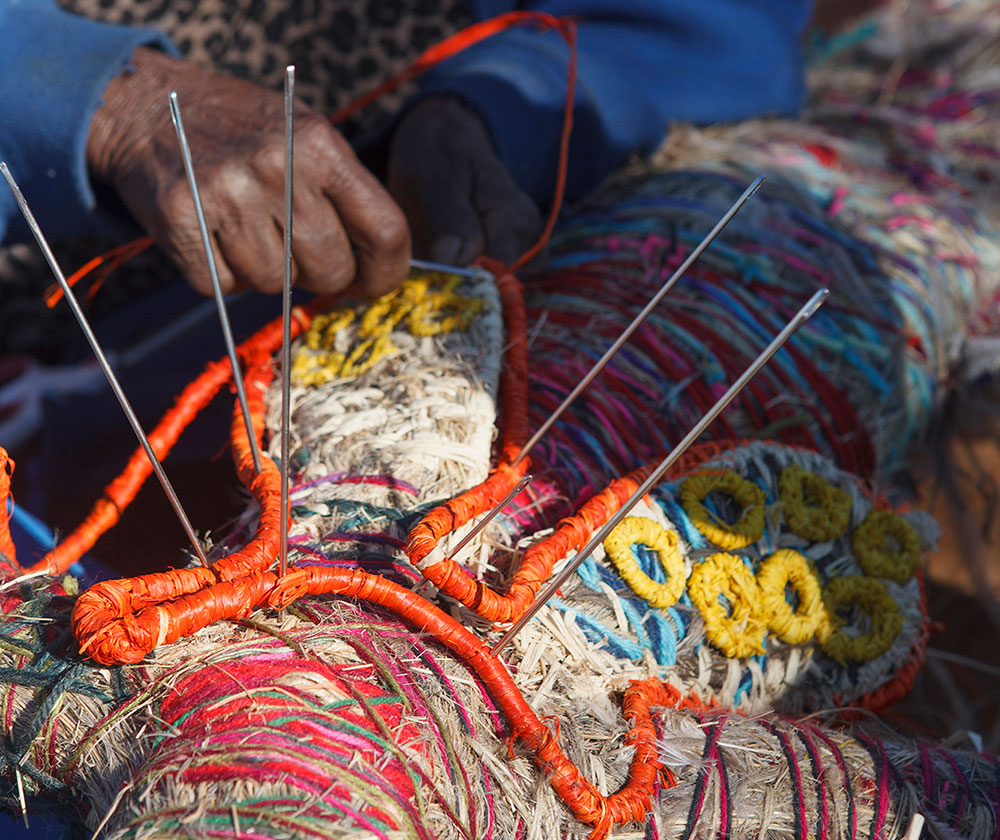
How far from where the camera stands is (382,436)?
0.87 m

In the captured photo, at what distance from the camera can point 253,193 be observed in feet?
3.32

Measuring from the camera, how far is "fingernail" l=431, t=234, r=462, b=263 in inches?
43.7

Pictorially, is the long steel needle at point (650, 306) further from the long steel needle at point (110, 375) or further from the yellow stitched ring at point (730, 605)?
the long steel needle at point (110, 375)

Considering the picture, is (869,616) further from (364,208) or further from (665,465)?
(364,208)

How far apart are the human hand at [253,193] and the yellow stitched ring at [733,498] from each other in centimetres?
45

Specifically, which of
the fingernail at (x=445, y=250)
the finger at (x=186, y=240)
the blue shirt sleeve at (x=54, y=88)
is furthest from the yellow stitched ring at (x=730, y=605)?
the blue shirt sleeve at (x=54, y=88)

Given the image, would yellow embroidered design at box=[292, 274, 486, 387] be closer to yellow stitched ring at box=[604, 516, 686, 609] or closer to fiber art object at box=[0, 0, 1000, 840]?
fiber art object at box=[0, 0, 1000, 840]

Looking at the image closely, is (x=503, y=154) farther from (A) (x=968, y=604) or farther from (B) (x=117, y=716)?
(A) (x=968, y=604)

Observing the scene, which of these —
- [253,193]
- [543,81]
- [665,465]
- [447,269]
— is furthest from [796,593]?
[543,81]

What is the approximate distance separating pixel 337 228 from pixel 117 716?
1.99ft

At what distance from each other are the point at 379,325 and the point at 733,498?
0.47 metres

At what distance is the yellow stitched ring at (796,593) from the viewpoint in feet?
2.85

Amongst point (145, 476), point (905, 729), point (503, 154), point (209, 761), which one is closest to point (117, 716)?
point (209, 761)

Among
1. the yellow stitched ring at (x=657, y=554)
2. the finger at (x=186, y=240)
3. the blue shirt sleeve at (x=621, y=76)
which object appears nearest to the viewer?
the yellow stitched ring at (x=657, y=554)
